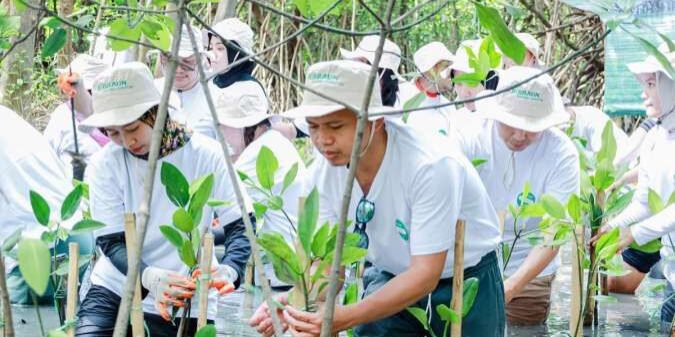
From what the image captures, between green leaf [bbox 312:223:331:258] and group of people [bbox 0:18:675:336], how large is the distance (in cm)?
18

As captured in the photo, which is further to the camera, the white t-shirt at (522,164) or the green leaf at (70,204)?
the white t-shirt at (522,164)

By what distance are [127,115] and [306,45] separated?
10.00 metres

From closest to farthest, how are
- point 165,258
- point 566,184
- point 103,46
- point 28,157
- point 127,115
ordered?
point 127,115, point 165,258, point 28,157, point 566,184, point 103,46

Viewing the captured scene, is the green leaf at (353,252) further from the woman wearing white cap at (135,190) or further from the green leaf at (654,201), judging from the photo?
the green leaf at (654,201)

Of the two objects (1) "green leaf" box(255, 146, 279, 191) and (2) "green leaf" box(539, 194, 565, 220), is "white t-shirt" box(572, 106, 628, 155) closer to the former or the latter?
(2) "green leaf" box(539, 194, 565, 220)

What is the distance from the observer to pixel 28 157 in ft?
14.2

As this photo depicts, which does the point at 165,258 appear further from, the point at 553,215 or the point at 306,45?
the point at 306,45

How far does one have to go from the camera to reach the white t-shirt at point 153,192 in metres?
3.70

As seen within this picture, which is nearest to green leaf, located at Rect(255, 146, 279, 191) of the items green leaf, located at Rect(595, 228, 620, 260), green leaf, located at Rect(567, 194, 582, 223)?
green leaf, located at Rect(567, 194, 582, 223)

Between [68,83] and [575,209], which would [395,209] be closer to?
Answer: [575,209]

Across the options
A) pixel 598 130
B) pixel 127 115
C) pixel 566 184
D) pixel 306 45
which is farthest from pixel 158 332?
pixel 306 45

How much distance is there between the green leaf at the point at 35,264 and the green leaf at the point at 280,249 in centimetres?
98

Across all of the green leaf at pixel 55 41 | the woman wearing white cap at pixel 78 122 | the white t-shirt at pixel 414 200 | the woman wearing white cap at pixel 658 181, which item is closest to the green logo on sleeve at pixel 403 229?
the white t-shirt at pixel 414 200

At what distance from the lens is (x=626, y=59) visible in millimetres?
9094
